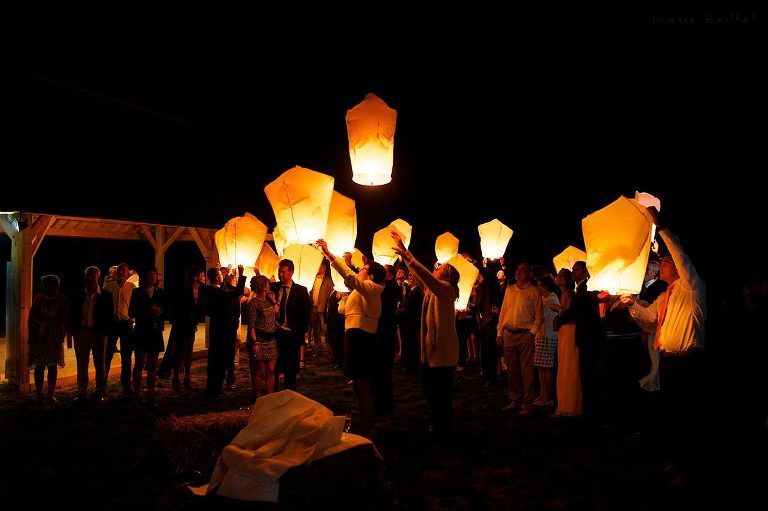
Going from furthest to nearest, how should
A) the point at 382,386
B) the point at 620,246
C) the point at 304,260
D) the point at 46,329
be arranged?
1. the point at 46,329
2. the point at 382,386
3. the point at 304,260
4. the point at 620,246

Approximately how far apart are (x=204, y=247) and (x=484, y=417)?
8.62 meters

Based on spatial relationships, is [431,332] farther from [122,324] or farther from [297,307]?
[122,324]

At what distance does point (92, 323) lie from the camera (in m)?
7.92

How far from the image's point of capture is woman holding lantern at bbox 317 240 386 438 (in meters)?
5.56

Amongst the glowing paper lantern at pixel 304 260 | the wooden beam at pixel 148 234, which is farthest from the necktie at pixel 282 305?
the wooden beam at pixel 148 234

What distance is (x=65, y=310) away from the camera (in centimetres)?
759

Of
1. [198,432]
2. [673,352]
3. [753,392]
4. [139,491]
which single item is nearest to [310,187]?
[198,432]

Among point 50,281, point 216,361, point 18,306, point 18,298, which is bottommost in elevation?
point 216,361

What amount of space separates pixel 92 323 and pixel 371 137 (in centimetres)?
534

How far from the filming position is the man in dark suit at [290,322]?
23.5 ft

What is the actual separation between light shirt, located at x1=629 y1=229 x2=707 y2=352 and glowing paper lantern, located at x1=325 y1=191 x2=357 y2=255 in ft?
11.9

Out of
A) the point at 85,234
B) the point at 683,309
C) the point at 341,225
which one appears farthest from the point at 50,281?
the point at 683,309

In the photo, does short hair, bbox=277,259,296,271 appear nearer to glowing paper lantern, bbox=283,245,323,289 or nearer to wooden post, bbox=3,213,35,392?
glowing paper lantern, bbox=283,245,323,289

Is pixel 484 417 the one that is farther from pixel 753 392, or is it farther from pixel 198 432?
pixel 198 432
